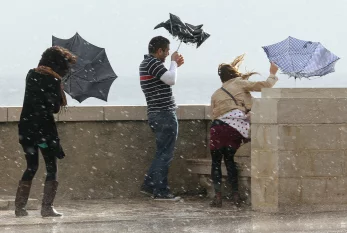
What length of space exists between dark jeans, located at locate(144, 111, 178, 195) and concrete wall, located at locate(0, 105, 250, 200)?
824 millimetres

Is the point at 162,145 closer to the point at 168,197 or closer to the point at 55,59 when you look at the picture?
the point at 168,197

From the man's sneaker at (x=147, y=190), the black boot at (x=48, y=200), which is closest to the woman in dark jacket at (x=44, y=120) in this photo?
the black boot at (x=48, y=200)

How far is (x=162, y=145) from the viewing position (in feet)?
42.1

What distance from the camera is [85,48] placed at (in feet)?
50.5

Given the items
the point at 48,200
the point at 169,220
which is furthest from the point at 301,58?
the point at 48,200

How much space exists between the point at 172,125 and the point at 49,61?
81.0 inches

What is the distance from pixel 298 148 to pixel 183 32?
7.41ft

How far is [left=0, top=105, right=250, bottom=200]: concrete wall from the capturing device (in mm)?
13375

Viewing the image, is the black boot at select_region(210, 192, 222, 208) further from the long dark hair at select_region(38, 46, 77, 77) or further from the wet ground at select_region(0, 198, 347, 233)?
the long dark hair at select_region(38, 46, 77, 77)

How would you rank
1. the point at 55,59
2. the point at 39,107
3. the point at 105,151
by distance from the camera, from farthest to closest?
the point at 105,151 < the point at 55,59 < the point at 39,107

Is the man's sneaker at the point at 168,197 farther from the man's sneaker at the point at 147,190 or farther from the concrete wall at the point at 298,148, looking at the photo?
the concrete wall at the point at 298,148

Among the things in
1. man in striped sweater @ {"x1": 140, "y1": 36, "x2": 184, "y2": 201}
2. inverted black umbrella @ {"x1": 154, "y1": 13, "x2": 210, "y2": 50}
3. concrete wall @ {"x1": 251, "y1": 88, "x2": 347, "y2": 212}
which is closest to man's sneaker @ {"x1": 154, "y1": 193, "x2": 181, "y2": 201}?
man in striped sweater @ {"x1": 140, "y1": 36, "x2": 184, "y2": 201}

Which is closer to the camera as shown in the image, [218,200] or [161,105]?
[218,200]

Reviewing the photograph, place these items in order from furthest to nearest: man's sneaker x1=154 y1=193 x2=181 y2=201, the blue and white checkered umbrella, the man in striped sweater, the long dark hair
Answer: the blue and white checkered umbrella
man's sneaker x1=154 y1=193 x2=181 y2=201
the man in striped sweater
the long dark hair
